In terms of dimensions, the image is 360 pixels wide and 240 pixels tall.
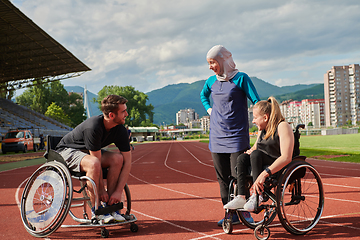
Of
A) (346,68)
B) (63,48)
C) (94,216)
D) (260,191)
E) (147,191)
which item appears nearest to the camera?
(260,191)

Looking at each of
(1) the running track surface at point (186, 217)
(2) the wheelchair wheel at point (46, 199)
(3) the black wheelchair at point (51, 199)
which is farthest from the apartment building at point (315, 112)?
(2) the wheelchair wheel at point (46, 199)

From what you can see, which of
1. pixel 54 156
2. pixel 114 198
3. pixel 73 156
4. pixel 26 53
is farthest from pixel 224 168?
pixel 26 53

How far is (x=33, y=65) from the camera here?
32.8 metres

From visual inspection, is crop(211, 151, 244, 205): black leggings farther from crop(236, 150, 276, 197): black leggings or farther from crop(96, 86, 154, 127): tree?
crop(96, 86, 154, 127): tree

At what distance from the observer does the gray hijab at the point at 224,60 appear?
3389mm

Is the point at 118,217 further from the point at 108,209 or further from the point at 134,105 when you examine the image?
the point at 134,105

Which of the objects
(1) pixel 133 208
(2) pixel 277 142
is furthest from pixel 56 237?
(2) pixel 277 142

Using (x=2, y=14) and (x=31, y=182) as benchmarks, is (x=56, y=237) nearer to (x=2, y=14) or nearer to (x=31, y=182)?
(x=31, y=182)

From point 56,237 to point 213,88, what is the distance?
7.86ft

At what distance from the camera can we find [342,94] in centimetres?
14675

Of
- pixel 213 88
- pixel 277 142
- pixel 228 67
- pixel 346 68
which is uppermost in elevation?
pixel 346 68

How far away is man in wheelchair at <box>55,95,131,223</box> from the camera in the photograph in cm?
307

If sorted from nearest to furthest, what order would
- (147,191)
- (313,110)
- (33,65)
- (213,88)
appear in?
(213,88) → (147,191) → (33,65) → (313,110)

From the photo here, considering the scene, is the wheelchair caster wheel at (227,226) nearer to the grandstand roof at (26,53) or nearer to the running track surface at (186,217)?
the running track surface at (186,217)
